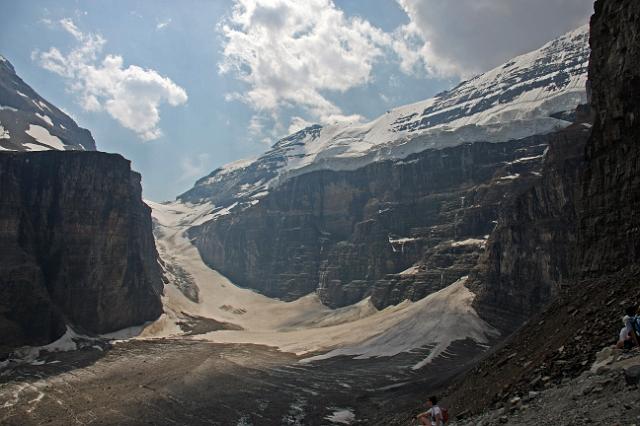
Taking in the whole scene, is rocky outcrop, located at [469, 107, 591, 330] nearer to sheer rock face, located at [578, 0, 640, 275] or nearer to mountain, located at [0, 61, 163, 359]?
sheer rock face, located at [578, 0, 640, 275]

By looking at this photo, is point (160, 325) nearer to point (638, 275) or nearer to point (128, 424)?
point (128, 424)

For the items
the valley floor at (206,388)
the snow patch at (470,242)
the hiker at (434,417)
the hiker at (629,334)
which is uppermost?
the snow patch at (470,242)

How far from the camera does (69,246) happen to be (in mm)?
136250

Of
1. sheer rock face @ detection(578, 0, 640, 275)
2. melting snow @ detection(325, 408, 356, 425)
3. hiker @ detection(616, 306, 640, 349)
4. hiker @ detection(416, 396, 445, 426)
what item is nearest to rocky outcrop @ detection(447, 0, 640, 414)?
sheer rock face @ detection(578, 0, 640, 275)

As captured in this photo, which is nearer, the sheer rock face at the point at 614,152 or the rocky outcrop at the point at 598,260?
the rocky outcrop at the point at 598,260

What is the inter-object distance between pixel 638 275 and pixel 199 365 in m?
82.3

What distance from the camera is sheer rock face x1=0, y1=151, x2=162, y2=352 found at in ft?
381

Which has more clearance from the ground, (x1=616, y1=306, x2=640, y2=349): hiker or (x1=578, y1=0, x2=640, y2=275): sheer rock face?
(x1=578, y1=0, x2=640, y2=275): sheer rock face

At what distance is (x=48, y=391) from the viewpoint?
77.2 m

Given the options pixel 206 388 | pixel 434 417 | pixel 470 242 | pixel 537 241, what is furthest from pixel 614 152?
pixel 470 242

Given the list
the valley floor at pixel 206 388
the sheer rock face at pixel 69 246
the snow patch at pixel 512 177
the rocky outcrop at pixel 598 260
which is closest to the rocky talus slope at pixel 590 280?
the rocky outcrop at pixel 598 260

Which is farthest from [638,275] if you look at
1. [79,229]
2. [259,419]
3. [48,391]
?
[79,229]

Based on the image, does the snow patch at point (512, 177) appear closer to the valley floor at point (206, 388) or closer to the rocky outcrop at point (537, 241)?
the rocky outcrop at point (537, 241)

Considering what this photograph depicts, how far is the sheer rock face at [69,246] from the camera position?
381 feet
